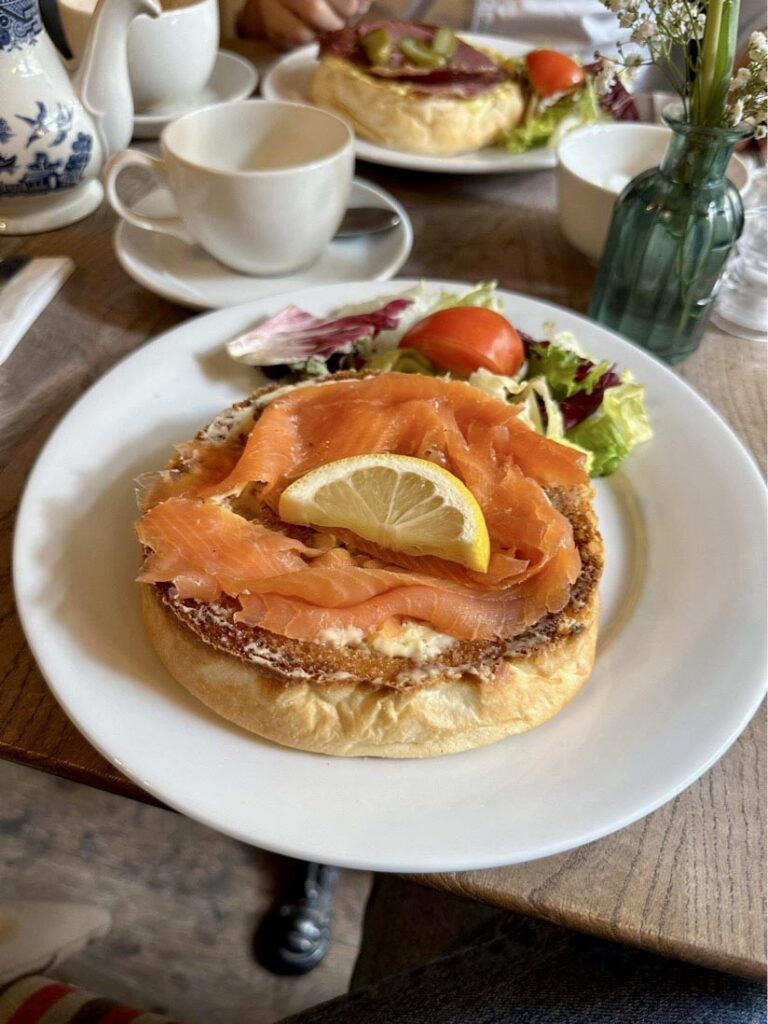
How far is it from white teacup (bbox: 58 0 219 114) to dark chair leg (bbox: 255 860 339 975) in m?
2.35

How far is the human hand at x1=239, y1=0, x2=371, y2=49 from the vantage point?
316 cm

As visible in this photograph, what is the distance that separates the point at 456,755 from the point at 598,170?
1.87 metres

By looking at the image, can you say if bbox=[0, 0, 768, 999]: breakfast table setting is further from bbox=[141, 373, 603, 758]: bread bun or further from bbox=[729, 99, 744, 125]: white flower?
bbox=[729, 99, 744, 125]: white flower

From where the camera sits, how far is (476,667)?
1.12 meters

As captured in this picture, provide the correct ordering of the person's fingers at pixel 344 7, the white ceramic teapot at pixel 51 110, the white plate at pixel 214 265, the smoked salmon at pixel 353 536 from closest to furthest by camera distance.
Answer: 1. the smoked salmon at pixel 353 536
2. the white ceramic teapot at pixel 51 110
3. the white plate at pixel 214 265
4. the person's fingers at pixel 344 7

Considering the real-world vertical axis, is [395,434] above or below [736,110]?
below

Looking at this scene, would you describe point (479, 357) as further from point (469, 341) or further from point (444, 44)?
point (444, 44)

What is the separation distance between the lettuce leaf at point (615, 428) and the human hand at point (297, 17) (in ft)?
7.79

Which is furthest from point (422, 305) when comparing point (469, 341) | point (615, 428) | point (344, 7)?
point (344, 7)

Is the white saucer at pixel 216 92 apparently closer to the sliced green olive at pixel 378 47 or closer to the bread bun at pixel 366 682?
the sliced green olive at pixel 378 47

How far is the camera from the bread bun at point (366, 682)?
107 centimetres

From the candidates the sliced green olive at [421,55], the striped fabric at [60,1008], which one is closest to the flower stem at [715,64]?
the sliced green olive at [421,55]

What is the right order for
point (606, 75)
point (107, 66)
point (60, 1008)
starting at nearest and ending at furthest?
point (606, 75) < point (60, 1008) < point (107, 66)

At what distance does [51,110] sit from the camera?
1868 mm
